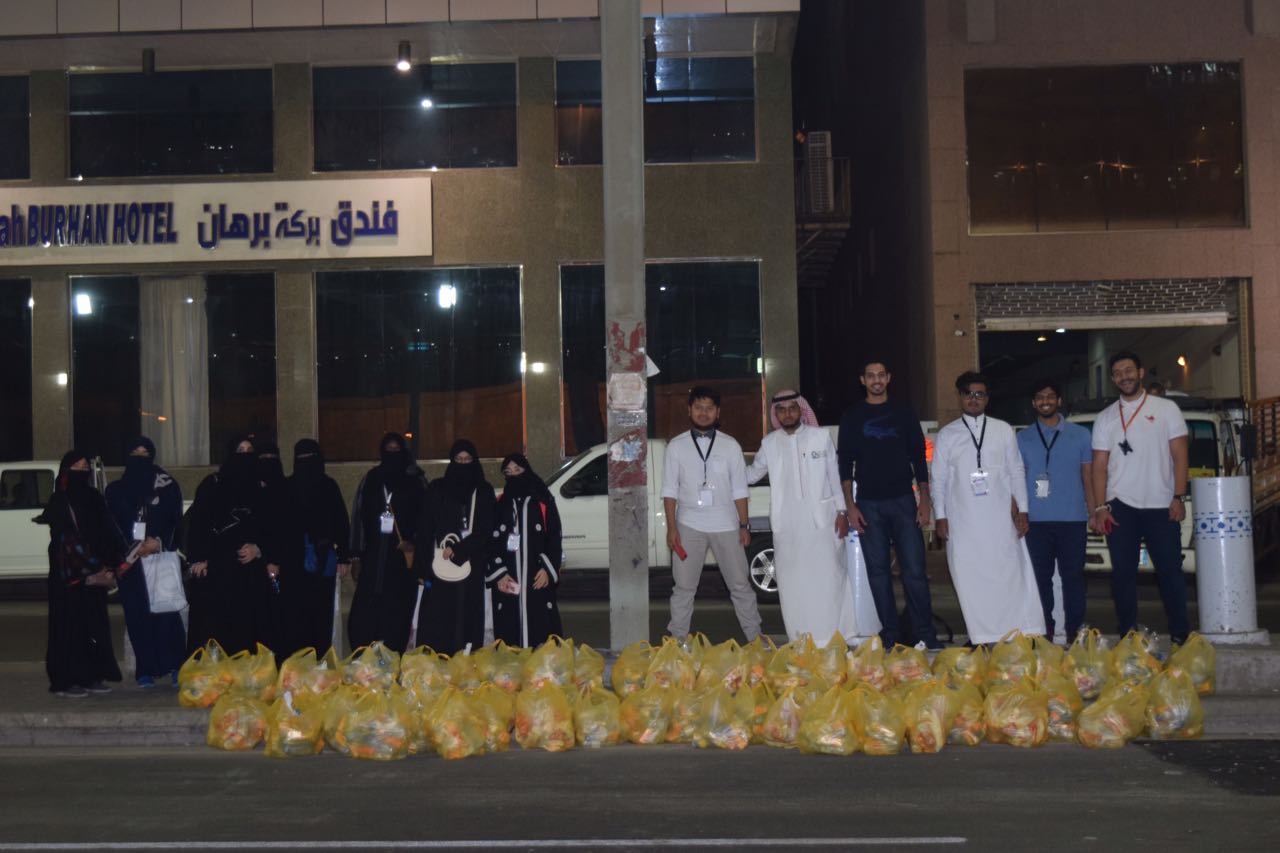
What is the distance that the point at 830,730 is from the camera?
7.89m

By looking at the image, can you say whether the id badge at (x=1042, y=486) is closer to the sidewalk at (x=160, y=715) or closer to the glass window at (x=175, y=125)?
the sidewalk at (x=160, y=715)

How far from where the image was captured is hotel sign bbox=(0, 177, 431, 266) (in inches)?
889

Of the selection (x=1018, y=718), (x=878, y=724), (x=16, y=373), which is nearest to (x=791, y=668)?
(x=878, y=724)

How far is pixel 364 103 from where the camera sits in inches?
902

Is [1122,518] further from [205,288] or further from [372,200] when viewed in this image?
[205,288]

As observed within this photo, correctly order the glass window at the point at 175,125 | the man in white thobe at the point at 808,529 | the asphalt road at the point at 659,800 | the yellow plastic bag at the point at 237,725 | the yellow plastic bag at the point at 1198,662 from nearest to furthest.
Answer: the asphalt road at the point at 659,800 → the yellow plastic bag at the point at 237,725 → the yellow plastic bag at the point at 1198,662 → the man in white thobe at the point at 808,529 → the glass window at the point at 175,125

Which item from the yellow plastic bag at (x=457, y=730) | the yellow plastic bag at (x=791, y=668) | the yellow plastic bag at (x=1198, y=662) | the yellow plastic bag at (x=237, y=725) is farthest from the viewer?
the yellow plastic bag at (x=1198, y=662)

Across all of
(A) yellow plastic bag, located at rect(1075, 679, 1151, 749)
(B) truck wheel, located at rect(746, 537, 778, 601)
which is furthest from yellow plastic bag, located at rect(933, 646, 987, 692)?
(B) truck wheel, located at rect(746, 537, 778, 601)

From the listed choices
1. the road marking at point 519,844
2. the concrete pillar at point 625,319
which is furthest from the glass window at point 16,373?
the road marking at point 519,844

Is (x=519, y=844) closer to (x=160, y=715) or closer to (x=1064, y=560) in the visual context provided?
(x=160, y=715)

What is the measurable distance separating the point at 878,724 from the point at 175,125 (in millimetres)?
18141

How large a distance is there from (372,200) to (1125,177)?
11.2 m

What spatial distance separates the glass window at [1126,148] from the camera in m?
23.2

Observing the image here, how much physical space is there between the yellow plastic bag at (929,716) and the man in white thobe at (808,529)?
201 cm
